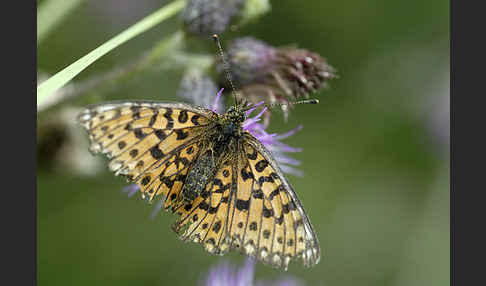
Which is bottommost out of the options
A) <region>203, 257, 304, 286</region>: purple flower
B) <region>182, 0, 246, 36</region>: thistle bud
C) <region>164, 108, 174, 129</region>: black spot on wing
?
<region>203, 257, 304, 286</region>: purple flower

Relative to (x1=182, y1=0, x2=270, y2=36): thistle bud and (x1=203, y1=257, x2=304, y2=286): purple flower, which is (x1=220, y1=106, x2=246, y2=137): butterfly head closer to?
(x1=182, y1=0, x2=270, y2=36): thistle bud

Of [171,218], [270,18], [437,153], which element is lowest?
[171,218]

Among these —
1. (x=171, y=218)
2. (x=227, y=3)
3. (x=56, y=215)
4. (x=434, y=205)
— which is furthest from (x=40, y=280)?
(x=434, y=205)

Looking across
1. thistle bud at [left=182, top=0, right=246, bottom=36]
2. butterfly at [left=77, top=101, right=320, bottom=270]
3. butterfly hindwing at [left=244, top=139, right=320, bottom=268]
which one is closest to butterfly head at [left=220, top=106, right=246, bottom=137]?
butterfly at [left=77, top=101, right=320, bottom=270]

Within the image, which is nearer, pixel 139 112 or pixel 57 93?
pixel 139 112

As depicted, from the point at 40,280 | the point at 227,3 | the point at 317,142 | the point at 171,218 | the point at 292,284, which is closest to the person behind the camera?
the point at 227,3

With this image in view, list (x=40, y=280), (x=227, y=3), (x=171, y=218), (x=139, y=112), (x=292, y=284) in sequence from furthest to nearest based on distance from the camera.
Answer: (x=171, y=218) < (x=40, y=280) < (x=292, y=284) < (x=227, y=3) < (x=139, y=112)

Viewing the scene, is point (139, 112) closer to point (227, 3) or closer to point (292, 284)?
point (227, 3)
